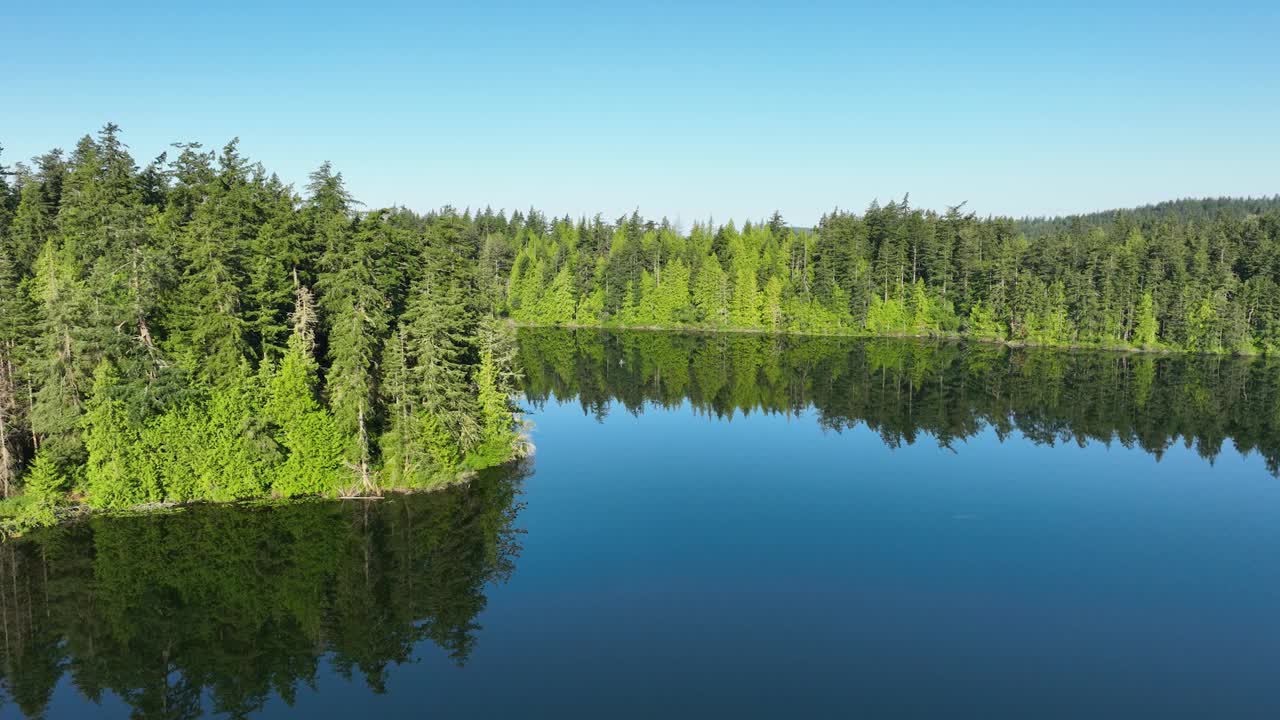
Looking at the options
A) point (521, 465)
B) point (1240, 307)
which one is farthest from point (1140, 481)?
point (1240, 307)

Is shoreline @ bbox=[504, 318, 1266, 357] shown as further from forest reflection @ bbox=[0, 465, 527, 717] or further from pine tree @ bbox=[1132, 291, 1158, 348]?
forest reflection @ bbox=[0, 465, 527, 717]

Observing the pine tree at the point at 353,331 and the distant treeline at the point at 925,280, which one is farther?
the distant treeline at the point at 925,280

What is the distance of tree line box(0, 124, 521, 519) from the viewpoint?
41562 mm

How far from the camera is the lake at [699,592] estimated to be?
90.0ft

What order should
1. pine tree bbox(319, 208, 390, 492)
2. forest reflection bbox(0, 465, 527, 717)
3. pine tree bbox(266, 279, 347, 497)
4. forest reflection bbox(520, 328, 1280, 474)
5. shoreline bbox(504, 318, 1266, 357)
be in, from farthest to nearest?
shoreline bbox(504, 318, 1266, 357) < forest reflection bbox(520, 328, 1280, 474) < pine tree bbox(266, 279, 347, 497) < pine tree bbox(319, 208, 390, 492) < forest reflection bbox(0, 465, 527, 717)

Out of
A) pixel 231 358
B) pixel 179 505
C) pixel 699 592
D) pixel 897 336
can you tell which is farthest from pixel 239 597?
pixel 897 336

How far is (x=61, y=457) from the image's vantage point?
4206 centimetres

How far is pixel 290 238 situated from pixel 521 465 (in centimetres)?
2134

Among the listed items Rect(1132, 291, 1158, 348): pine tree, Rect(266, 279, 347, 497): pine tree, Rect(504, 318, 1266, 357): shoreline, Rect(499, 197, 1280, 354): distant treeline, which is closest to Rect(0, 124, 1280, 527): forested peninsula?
Rect(266, 279, 347, 497): pine tree

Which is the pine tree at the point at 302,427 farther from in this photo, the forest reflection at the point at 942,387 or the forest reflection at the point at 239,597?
the forest reflection at the point at 942,387

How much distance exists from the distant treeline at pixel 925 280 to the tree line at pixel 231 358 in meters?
96.4

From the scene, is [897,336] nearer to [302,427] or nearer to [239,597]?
[302,427]

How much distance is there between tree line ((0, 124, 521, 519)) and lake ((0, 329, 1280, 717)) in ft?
9.46

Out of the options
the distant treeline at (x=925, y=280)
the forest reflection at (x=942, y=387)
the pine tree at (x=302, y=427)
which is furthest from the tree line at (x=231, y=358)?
the distant treeline at (x=925, y=280)
